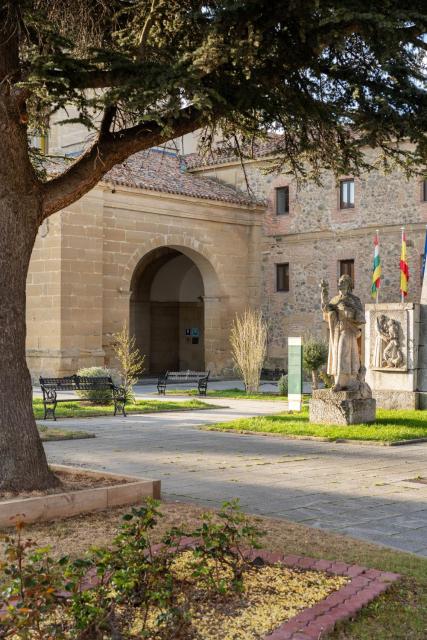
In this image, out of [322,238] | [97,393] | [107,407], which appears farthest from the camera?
[322,238]

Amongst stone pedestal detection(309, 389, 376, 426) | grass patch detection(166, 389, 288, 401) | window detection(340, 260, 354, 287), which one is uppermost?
window detection(340, 260, 354, 287)

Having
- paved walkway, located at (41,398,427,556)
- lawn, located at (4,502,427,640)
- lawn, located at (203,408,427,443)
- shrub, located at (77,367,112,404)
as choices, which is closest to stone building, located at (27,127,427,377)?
shrub, located at (77,367,112,404)

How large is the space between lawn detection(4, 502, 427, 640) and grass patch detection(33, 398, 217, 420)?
32.2ft

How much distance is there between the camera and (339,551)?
5941 mm

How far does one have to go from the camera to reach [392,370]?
16875 mm

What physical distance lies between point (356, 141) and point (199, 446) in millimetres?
5451

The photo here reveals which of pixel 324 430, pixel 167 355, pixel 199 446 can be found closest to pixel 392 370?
pixel 324 430

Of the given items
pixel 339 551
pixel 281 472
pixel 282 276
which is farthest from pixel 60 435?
pixel 282 276

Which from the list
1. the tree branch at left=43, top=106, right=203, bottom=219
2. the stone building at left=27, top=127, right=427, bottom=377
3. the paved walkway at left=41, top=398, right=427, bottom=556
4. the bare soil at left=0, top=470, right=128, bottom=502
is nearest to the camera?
the bare soil at left=0, top=470, right=128, bottom=502

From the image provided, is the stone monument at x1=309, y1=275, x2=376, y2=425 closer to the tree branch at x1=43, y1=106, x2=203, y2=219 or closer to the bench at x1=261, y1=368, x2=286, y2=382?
the tree branch at x1=43, y1=106, x2=203, y2=219

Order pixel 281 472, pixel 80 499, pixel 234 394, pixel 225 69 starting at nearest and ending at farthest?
pixel 80 499
pixel 225 69
pixel 281 472
pixel 234 394

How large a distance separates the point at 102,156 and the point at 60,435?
6.33m

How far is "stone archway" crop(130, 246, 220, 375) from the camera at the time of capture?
35.2 metres

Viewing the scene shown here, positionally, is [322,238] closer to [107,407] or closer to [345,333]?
[107,407]
